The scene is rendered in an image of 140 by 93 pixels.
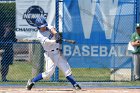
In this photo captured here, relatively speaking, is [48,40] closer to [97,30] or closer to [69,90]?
[69,90]

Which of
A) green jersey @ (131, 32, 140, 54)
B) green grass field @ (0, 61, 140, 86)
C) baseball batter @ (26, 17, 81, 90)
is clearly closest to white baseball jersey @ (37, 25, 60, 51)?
baseball batter @ (26, 17, 81, 90)

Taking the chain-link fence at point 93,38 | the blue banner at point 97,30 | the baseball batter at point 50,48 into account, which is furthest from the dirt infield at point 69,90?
the blue banner at point 97,30

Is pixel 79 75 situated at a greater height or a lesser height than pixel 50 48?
lesser

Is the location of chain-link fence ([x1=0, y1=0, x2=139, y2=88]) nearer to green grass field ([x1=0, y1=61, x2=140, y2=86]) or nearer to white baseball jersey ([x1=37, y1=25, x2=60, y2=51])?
green grass field ([x1=0, y1=61, x2=140, y2=86])

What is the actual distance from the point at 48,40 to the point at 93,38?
293 centimetres

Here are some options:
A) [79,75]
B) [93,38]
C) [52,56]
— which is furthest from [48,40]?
[79,75]

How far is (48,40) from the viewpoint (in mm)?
13461

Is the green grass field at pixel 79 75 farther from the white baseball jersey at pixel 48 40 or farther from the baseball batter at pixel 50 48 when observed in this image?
the white baseball jersey at pixel 48 40

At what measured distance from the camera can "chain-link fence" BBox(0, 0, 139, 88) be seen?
16.1 meters

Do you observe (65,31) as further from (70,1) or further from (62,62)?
(62,62)

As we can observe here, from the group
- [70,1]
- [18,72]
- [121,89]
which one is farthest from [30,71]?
[121,89]

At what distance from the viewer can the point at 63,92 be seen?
1354 cm

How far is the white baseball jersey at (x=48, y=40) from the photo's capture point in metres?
13.5

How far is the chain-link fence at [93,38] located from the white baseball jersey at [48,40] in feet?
8.00
